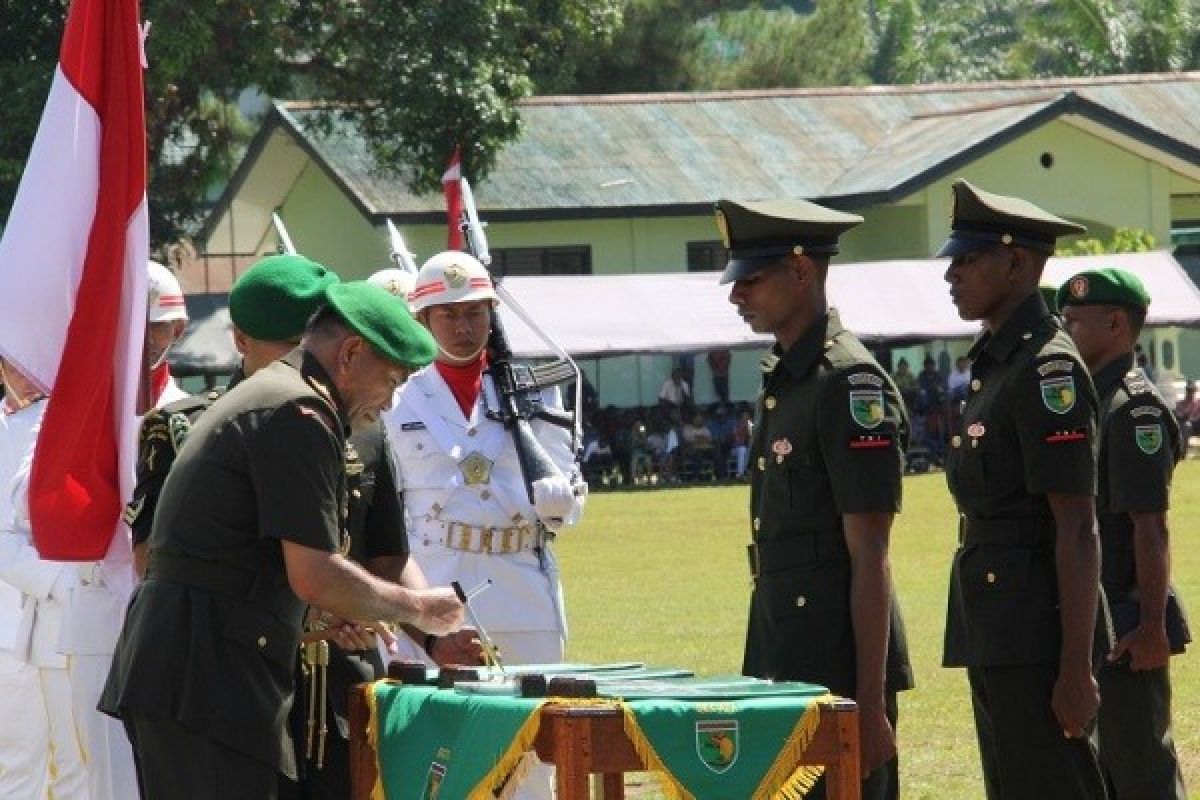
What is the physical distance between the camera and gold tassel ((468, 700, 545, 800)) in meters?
5.91

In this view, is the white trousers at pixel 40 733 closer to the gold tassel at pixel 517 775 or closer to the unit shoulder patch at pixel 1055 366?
the gold tassel at pixel 517 775

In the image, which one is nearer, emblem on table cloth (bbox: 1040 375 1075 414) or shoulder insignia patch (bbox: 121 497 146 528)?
emblem on table cloth (bbox: 1040 375 1075 414)

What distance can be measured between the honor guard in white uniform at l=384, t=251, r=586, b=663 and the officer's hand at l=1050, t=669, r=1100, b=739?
7.02 ft

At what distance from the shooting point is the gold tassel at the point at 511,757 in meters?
5.91

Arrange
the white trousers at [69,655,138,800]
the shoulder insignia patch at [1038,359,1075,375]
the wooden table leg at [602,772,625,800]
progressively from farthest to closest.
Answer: the white trousers at [69,655,138,800] < the shoulder insignia patch at [1038,359,1075,375] < the wooden table leg at [602,772,625,800]

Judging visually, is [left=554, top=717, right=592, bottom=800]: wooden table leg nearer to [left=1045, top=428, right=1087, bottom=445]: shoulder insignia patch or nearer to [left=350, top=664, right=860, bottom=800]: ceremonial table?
[left=350, top=664, right=860, bottom=800]: ceremonial table

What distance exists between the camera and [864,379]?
6926 mm

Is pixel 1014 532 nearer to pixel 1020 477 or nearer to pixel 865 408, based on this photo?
pixel 1020 477

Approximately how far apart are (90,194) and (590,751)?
271 centimetres

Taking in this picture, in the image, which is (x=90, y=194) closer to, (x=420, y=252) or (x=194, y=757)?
(x=194, y=757)

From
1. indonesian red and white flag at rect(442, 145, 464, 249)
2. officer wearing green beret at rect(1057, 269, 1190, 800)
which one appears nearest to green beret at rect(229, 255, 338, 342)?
officer wearing green beret at rect(1057, 269, 1190, 800)

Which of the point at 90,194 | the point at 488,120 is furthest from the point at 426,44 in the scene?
the point at 90,194

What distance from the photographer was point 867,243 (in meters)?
48.4

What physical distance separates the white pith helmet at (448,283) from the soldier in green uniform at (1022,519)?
1.83 meters
